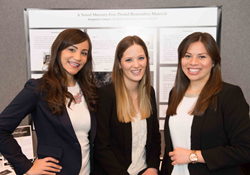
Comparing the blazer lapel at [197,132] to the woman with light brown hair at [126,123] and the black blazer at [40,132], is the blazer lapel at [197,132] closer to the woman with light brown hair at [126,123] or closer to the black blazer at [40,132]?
the woman with light brown hair at [126,123]

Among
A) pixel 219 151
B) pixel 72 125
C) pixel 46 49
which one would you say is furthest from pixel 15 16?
pixel 219 151

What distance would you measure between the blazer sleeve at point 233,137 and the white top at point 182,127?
166mm

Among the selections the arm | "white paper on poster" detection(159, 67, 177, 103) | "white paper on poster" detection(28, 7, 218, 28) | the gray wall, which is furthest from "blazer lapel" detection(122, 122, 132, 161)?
the gray wall

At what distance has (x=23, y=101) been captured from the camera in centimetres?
118

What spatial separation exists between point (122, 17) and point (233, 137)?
67.5 inches

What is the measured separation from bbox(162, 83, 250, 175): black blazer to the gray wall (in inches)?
48.1

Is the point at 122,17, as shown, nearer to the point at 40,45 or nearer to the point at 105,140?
the point at 40,45

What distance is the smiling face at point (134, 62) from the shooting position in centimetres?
154

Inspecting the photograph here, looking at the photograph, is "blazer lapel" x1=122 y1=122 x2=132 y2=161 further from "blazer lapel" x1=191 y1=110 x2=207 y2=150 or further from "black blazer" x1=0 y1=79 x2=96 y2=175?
"blazer lapel" x1=191 y1=110 x2=207 y2=150

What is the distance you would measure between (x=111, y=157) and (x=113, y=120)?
30 centimetres

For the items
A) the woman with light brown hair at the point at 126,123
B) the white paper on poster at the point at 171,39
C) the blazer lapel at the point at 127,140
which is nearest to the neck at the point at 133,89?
the woman with light brown hair at the point at 126,123

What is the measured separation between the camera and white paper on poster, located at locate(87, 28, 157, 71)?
2.20 metres

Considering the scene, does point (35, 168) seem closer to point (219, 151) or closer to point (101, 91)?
point (101, 91)

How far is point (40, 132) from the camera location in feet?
4.23
